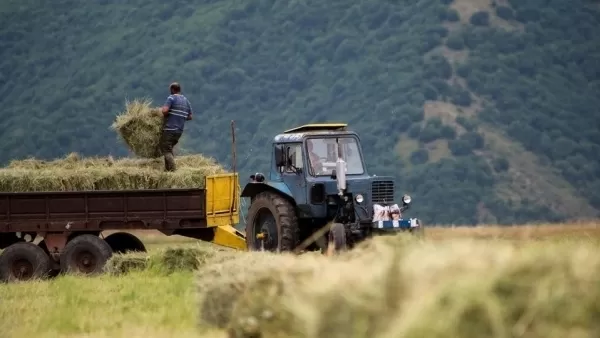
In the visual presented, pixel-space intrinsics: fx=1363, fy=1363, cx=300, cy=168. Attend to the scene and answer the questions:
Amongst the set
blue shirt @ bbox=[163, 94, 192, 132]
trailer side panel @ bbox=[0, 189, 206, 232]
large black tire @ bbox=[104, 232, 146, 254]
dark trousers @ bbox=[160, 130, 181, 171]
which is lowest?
large black tire @ bbox=[104, 232, 146, 254]

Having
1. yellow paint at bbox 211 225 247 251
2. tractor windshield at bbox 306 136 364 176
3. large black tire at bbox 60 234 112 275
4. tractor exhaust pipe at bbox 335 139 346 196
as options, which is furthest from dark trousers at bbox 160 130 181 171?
tractor exhaust pipe at bbox 335 139 346 196

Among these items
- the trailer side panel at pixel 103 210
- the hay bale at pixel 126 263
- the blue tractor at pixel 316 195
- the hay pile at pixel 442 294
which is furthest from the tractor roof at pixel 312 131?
the hay pile at pixel 442 294

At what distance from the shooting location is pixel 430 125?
95.4 metres

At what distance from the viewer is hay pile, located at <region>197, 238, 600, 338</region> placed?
6.50 metres

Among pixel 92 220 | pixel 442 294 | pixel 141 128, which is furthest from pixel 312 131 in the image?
pixel 442 294

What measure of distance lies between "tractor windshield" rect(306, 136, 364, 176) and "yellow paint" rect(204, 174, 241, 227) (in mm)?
1495

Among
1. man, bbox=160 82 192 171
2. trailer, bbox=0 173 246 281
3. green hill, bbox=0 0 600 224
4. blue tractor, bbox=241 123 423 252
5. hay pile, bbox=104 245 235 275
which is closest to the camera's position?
hay pile, bbox=104 245 235 275

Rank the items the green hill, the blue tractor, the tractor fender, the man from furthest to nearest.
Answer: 1. the green hill
2. the man
3. the tractor fender
4. the blue tractor

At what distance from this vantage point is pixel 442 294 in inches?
260

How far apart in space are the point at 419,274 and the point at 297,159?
12.8 m

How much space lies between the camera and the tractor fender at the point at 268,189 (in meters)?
19.6

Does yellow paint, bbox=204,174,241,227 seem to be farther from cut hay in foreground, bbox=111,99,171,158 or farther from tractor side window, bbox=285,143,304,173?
cut hay in foreground, bbox=111,99,171,158

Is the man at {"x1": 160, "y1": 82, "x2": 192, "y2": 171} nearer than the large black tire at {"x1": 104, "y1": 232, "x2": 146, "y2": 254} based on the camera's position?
Yes

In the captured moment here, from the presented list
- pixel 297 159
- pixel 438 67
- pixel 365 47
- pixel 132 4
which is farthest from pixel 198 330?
pixel 132 4
